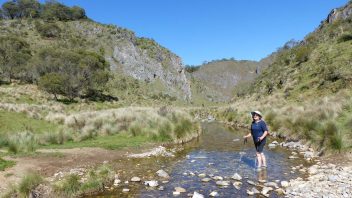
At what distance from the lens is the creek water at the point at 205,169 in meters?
12.4

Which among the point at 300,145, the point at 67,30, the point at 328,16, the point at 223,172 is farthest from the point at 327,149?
the point at 67,30

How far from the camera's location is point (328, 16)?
81562 millimetres

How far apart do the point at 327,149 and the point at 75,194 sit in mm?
12135

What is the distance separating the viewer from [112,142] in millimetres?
22938

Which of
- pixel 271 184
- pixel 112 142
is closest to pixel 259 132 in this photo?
pixel 271 184

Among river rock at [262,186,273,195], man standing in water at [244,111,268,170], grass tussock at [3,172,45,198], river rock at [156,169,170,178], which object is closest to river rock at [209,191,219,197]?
river rock at [262,186,273,195]

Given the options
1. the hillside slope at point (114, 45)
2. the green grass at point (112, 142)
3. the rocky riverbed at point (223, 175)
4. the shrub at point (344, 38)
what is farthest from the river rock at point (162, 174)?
the hillside slope at point (114, 45)

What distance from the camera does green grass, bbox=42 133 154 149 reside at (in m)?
21.3

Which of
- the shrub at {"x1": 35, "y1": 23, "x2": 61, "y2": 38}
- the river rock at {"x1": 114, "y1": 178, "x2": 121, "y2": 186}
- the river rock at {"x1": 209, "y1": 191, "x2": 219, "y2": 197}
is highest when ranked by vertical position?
the shrub at {"x1": 35, "y1": 23, "x2": 61, "y2": 38}

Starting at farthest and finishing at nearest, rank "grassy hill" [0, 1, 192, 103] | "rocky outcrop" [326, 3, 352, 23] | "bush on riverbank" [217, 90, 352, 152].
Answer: "grassy hill" [0, 1, 192, 103], "rocky outcrop" [326, 3, 352, 23], "bush on riverbank" [217, 90, 352, 152]

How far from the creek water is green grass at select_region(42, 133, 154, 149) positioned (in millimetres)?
3289

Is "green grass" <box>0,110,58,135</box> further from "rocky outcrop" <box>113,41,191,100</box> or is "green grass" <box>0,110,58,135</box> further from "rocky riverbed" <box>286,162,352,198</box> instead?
"rocky outcrop" <box>113,41,191,100</box>

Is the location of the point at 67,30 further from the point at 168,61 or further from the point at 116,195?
the point at 116,195

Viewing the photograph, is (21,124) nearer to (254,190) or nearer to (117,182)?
(117,182)
